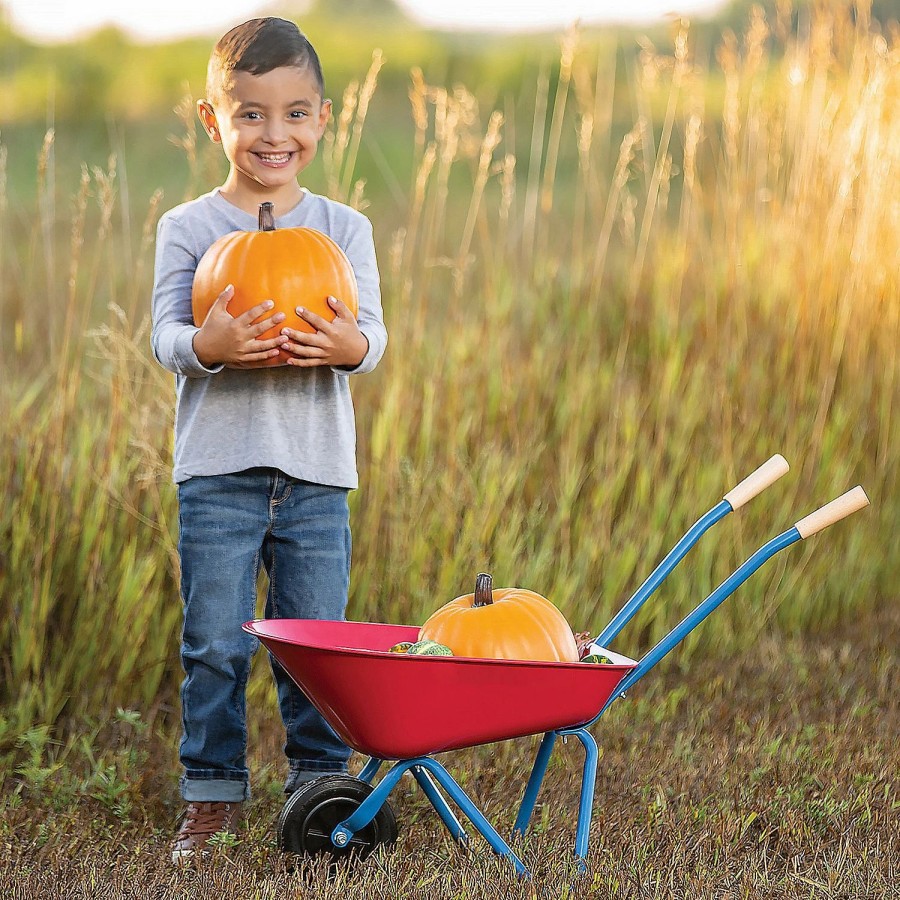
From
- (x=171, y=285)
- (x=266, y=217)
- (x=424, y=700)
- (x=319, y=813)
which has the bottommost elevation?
(x=319, y=813)

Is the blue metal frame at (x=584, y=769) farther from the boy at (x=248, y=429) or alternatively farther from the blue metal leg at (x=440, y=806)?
the boy at (x=248, y=429)

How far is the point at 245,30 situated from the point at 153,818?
1.71 metres

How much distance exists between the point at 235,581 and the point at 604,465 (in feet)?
6.84

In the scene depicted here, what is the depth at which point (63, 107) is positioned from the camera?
2117 cm

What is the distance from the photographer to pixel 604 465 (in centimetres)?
446

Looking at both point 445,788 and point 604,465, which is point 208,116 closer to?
point 445,788

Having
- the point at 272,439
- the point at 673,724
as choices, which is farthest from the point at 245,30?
the point at 673,724

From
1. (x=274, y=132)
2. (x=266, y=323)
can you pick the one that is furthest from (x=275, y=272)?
(x=274, y=132)

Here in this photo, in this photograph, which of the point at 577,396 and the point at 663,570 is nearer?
the point at 663,570

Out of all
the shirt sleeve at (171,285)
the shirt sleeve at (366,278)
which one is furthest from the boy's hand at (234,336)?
the shirt sleeve at (366,278)

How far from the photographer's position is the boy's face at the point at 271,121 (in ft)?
8.28

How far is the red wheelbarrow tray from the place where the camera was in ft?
6.97

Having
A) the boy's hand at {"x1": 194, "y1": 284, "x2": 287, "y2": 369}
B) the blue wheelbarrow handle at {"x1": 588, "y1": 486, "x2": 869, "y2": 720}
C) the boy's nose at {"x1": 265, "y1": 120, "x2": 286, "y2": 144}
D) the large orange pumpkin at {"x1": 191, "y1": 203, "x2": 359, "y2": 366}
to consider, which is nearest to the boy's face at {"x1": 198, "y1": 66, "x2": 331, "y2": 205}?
the boy's nose at {"x1": 265, "y1": 120, "x2": 286, "y2": 144}

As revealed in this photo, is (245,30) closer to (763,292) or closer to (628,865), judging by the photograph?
(628,865)
